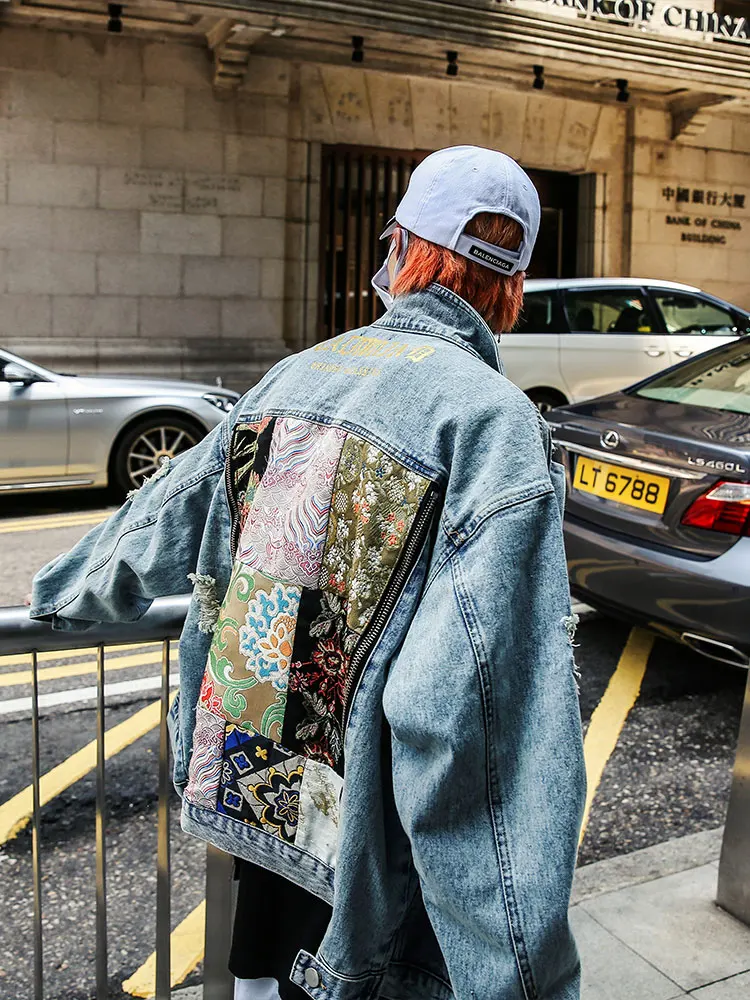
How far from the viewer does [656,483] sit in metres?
4.52

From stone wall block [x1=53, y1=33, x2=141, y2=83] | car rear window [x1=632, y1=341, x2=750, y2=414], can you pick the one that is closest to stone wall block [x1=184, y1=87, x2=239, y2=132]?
stone wall block [x1=53, y1=33, x2=141, y2=83]

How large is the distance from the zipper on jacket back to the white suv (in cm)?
963

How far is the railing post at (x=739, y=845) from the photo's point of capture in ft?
9.24

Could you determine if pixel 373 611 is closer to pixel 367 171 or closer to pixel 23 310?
pixel 23 310

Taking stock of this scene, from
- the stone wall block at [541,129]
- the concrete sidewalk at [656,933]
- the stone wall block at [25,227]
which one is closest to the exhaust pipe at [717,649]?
the concrete sidewalk at [656,933]

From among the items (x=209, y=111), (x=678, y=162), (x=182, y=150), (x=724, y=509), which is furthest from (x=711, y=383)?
(x=678, y=162)

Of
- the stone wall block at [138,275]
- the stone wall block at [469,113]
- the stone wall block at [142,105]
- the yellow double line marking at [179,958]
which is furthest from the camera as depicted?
the stone wall block at [469,113]

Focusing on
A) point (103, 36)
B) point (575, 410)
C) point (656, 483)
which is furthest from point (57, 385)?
point (103, 36)

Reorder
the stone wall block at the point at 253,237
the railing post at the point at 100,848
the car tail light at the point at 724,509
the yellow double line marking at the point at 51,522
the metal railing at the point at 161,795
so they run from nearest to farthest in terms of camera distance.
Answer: the metal railing at the point at 161,795 → the railing post at the point at 100,848 → the car tail light at the point at 724,509 → the yellow double line marking at the point at 51,522 → the stone wall block at the point at 253,237

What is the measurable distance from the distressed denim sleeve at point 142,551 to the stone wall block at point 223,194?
12.7m

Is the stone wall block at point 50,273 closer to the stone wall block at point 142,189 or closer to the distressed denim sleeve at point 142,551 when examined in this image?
the stone wall block at point 142,189

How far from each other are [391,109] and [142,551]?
560 inches

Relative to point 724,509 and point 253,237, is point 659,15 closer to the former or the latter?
point 253,237

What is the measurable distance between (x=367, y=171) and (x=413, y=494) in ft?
47.5
